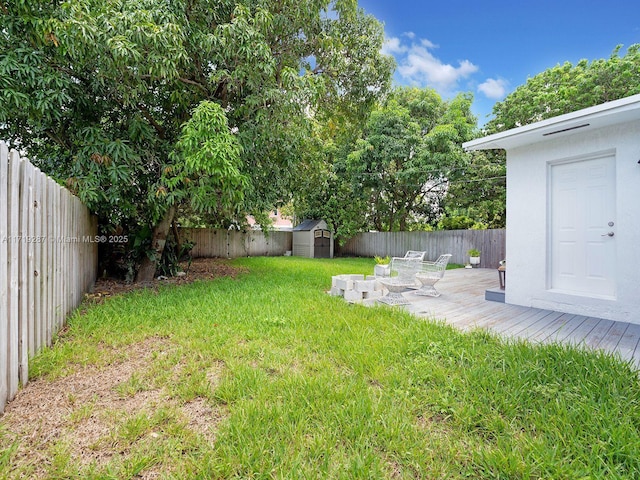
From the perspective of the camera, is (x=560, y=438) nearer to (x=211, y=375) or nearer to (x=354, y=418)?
(x=354, y=418)

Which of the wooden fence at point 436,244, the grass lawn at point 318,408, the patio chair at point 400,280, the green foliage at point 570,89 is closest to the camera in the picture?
the grass lawn at point 318,408

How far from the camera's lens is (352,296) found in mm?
4824

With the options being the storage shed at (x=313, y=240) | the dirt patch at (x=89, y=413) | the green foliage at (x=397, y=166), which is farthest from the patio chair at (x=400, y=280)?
the storage shed at (x=313, y=240)

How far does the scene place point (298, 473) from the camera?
1.43 meters

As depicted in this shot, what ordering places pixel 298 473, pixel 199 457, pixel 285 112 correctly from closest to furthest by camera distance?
pixel 298 473 → pixel 199 457 → pixel 285 112

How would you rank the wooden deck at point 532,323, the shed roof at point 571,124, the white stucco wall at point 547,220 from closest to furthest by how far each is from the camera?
the wooden deck at point 532,323, the shed roof at point 571,124, the white stucco wall at point 547,220

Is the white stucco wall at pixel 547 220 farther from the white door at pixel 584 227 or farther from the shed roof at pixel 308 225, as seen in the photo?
the shed roof at pixel 308 225

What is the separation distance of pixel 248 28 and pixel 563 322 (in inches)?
226

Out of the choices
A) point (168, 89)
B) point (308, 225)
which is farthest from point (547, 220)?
point (308, 225)

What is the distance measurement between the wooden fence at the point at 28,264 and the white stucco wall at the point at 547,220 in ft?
18.1

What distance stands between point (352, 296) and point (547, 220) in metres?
2.95

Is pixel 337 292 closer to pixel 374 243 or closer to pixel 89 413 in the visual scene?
pixel 89 413

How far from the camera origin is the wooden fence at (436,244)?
10969 millimetres

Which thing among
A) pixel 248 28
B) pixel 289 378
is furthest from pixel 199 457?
pixel 248 28
